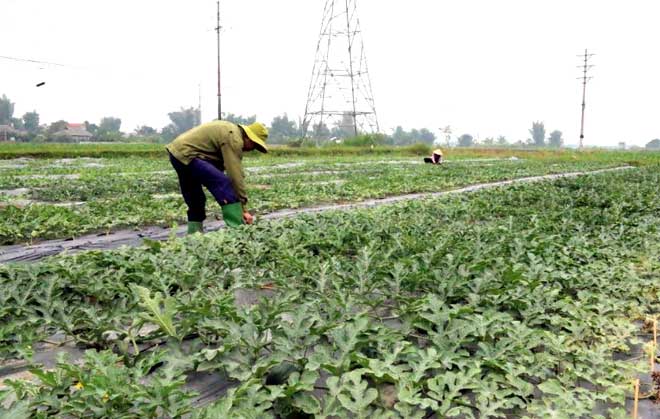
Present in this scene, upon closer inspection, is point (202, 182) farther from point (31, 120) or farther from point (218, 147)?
point (31, 120)

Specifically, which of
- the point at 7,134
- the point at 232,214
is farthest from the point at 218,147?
the point at 7,134

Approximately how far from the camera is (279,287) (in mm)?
3525

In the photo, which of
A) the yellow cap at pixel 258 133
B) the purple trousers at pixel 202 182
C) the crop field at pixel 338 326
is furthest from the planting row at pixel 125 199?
the crop field at pixel 338 326

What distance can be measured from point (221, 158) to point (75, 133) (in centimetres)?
8024

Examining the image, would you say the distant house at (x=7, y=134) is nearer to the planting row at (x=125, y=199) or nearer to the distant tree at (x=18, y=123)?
the distant tree at (x=18, y=123)

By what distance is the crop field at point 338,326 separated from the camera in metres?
2.07

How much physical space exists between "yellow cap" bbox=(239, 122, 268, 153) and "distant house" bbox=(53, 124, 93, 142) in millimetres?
67231

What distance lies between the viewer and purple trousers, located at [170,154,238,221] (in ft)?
19.5

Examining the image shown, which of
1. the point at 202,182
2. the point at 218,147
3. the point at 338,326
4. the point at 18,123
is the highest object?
the point at 18,123

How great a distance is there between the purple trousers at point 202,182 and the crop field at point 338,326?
990mm

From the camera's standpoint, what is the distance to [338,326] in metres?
2.63

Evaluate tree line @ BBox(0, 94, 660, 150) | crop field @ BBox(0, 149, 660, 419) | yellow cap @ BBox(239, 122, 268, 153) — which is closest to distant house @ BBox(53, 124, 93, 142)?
tree line @ BBox(0, 94, 660, 150)

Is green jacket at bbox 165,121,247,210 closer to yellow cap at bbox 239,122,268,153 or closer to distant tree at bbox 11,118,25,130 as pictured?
yellow cap at bbox 239,122,268,153

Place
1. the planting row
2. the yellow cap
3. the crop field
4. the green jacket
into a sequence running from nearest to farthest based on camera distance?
the crop field → the green jacket → the yellow cap → the planting row
